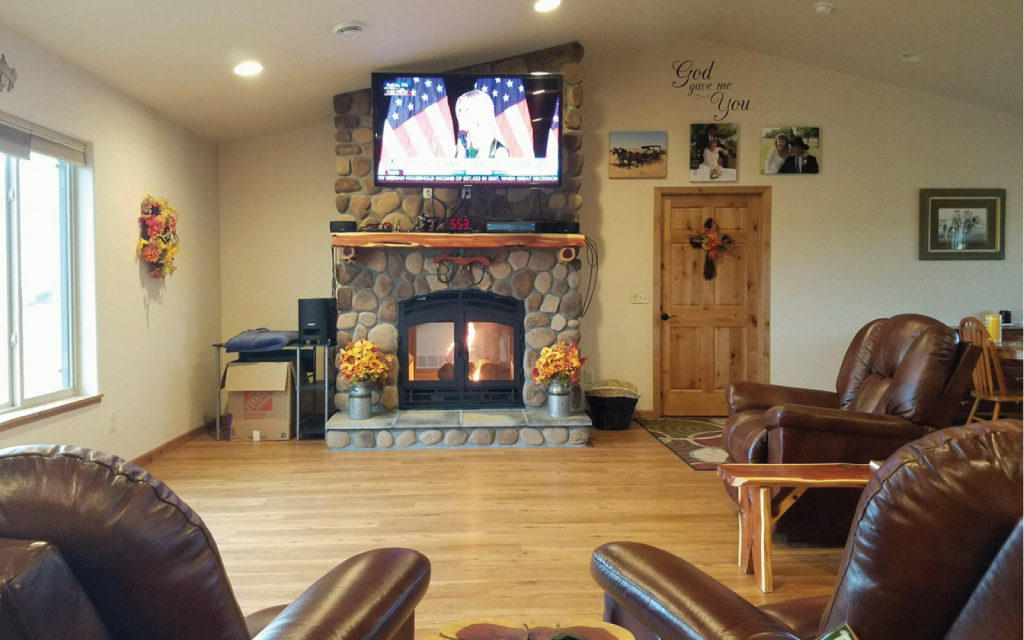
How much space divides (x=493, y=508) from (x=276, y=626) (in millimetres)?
2467

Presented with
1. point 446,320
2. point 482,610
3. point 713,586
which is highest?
point 446,320

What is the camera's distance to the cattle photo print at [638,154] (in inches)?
225

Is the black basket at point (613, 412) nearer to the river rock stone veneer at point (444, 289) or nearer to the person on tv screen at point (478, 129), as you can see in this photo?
the river rock stone veneer at point (444, 289)

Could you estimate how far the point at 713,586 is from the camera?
1.26 m

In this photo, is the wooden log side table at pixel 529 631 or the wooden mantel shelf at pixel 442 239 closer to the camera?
the wooden log side table at pixel 529 631

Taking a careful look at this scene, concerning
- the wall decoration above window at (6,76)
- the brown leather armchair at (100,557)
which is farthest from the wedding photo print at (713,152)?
the brown leather armchair at (100,557)

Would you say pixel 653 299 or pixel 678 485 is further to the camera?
pixel 653 299

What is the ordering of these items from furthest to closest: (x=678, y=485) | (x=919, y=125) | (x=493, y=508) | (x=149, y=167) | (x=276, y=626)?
(x=919, y=125)
(x=149, y=167)
(x=678, y=485)
(x=493, y=508)
(x=276, y=626)

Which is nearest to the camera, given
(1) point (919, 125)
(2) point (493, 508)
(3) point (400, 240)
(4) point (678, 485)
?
(2) point (493, 508)

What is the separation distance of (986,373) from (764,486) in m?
3.55

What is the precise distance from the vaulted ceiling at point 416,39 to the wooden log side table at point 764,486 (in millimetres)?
2925

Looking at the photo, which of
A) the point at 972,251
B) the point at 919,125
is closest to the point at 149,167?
the point at 919,125

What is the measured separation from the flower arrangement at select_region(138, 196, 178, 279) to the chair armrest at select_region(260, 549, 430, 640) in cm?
370

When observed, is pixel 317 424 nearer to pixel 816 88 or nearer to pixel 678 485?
pixel 678 485
